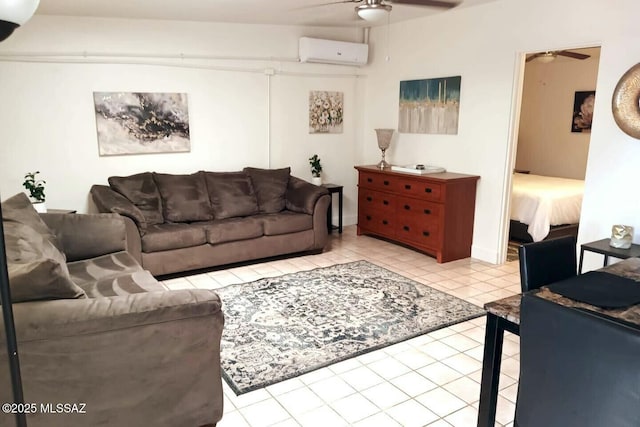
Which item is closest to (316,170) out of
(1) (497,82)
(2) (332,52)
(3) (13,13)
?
(2) (332,52)

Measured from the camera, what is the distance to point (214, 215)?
4.69m

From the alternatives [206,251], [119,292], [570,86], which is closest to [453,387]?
[119,292]

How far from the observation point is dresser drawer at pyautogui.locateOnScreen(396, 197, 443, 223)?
4.66m

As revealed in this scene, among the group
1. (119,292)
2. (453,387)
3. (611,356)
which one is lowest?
(453,387)

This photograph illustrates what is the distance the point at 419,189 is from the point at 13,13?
4174 mm

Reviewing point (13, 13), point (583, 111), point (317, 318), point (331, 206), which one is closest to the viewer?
point (13, 13)

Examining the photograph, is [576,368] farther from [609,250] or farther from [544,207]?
[544,207]

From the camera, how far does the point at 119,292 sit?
2.68 meters

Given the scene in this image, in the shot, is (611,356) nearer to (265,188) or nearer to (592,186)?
(592,186)

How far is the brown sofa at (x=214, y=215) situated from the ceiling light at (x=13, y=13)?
122 inches

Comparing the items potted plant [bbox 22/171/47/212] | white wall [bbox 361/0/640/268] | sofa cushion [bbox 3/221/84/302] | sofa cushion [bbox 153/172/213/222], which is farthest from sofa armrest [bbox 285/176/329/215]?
sofa cushion [bbox 3/221/84/302]

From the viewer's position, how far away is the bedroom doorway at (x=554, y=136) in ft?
16.5

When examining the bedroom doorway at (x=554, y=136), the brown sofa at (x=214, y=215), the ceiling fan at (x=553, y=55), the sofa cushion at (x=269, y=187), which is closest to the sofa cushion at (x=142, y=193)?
the brown sofa at (x=214, y=215)

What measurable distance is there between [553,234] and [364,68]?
3.04 metres
